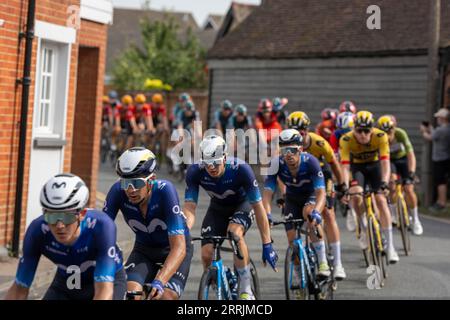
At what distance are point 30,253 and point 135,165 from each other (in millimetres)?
1127

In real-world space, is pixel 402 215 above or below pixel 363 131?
below

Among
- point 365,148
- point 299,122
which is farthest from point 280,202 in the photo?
point 365,148

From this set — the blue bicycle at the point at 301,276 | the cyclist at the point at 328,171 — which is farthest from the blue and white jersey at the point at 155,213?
the cyclist at the point at 328,171

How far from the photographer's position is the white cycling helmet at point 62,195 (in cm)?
589

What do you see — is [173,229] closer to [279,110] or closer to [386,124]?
[386,124]

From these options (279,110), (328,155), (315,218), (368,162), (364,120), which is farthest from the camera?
(279,110)

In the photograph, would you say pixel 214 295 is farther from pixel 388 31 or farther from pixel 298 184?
pixel 388 31

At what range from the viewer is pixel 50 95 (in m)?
15.0

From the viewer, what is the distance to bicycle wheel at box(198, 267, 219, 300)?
8297mm

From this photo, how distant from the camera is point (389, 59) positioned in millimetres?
28422

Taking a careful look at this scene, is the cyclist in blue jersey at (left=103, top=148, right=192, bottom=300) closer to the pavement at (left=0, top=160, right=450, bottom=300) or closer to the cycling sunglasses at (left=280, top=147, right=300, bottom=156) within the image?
the cycling sunglasses at (left=280, top=147, right=300, bottom=156)

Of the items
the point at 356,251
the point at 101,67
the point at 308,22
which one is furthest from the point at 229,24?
the point at 356,251

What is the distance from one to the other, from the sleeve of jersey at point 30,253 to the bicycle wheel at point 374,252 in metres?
6.68
